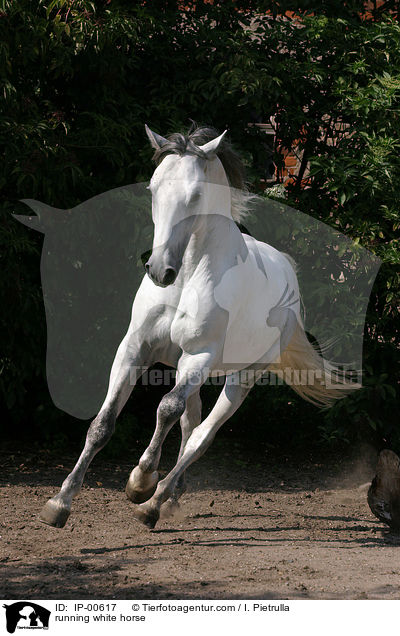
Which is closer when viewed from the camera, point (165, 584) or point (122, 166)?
point (165, 584)

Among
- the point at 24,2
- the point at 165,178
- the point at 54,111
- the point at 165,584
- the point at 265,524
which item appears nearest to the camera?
the point at 165,584

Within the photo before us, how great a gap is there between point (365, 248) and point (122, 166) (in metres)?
2.19

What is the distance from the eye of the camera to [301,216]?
778 centimetres

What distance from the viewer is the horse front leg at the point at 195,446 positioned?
5.39 meters

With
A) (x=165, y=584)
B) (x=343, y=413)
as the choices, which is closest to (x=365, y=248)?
(x=343, y=413)

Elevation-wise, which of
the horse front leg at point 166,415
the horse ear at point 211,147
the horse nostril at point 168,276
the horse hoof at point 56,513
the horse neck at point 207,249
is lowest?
the horse hoof at point 56,513

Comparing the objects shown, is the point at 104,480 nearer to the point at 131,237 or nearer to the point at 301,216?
the point at 131,237

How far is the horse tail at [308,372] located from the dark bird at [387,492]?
0.91 metres

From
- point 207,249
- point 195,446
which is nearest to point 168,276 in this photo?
point 207,249

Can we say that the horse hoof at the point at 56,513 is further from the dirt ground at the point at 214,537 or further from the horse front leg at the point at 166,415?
the horse front leg at the point at 166,415
